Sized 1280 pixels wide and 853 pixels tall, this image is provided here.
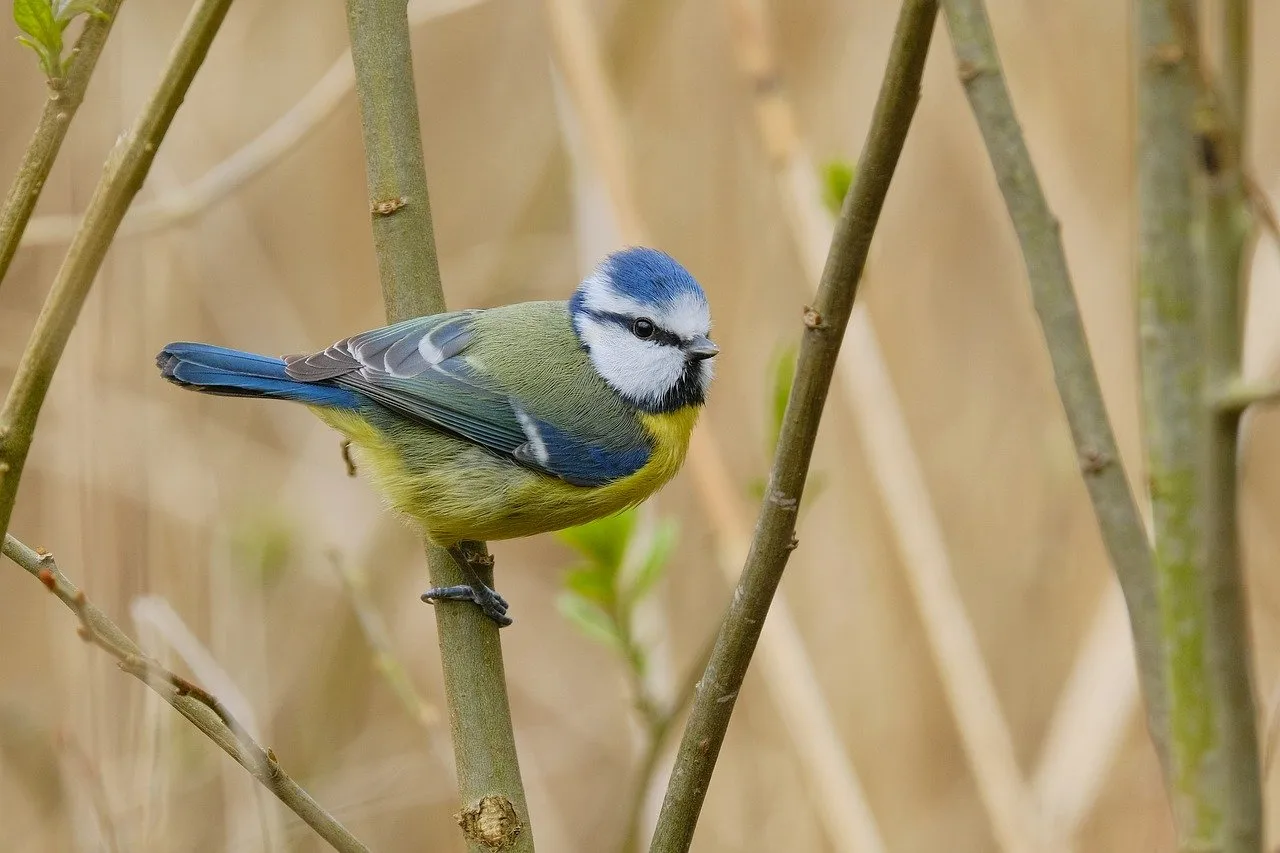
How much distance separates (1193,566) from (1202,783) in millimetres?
116

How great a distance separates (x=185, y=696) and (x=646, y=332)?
4.22 feet

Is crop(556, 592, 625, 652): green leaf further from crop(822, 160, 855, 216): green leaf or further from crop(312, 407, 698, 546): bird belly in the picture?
crop(822, 160, 855, 216): green leaf

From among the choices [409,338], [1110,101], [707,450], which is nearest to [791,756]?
[707,450]

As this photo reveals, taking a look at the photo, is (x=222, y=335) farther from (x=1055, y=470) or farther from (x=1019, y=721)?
(x=1019, y=721)

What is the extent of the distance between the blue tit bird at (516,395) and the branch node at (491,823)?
23.6 inches

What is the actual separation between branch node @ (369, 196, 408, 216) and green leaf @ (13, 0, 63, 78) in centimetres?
59

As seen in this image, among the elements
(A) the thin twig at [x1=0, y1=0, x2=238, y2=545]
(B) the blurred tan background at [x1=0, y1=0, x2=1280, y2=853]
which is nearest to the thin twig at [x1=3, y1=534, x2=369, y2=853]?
(A) the thin twig at [x1=0, y1=0, x2=238, y2=545]

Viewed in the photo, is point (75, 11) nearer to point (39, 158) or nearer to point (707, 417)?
point (39, 158)

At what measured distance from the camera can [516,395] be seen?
87.4 inches

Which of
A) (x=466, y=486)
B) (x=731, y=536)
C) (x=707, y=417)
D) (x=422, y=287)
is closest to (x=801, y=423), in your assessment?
(x=422, y=287)

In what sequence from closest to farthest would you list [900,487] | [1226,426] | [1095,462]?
[1226,426] < [1095,462] < [900,487]

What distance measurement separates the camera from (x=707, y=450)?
6.77 feet

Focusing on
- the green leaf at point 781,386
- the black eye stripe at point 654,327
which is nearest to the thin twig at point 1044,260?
the green leaf at point 781,386

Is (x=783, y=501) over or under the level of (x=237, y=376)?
under
